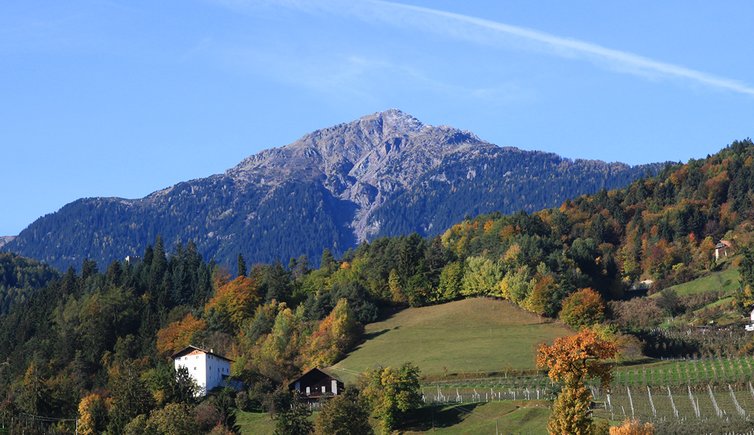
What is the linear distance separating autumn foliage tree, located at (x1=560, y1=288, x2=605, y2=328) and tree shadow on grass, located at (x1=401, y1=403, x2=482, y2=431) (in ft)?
138

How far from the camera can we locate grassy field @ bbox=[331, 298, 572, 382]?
134 m

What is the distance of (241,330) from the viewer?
167250mm

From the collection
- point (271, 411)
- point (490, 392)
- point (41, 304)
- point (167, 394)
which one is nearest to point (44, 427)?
point (167, 394)

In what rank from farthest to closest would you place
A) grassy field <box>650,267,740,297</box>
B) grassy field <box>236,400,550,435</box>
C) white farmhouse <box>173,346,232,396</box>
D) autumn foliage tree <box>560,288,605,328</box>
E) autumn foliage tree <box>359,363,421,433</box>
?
grassy field <box>650,267,740,297</box> → autumn foliage tree <box>560,288,605,328</box> → white farmhouse <box>173,346,232,396</box> → autumn foliage tree <box>359,363,421,433</box> → grassy field <box>236,400,550,435</box>

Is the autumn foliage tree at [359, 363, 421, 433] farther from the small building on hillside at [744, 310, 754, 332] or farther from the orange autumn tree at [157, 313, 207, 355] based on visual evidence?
the orange autumn tree at [157, 313, 207, 355]

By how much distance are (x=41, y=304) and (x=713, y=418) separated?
132 meters

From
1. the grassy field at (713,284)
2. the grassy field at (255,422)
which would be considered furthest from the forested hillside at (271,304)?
the grassy field at (255,422)

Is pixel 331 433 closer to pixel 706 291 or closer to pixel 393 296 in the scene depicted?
pixel 393 296

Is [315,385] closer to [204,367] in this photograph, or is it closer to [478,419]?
[204,367]

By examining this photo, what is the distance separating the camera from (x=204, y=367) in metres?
137

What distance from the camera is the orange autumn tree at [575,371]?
232ft

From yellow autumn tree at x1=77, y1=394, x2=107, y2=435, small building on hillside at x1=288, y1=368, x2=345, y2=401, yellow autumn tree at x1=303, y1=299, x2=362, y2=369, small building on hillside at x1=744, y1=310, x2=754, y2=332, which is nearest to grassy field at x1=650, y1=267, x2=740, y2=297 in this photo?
small building on hillside at x1=744, y1=310, x2=754, y2=332

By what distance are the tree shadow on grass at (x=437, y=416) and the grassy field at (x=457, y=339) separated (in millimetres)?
19646

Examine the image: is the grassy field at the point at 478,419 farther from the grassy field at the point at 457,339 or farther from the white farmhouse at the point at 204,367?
the white farmhouse at the point at 204,367
